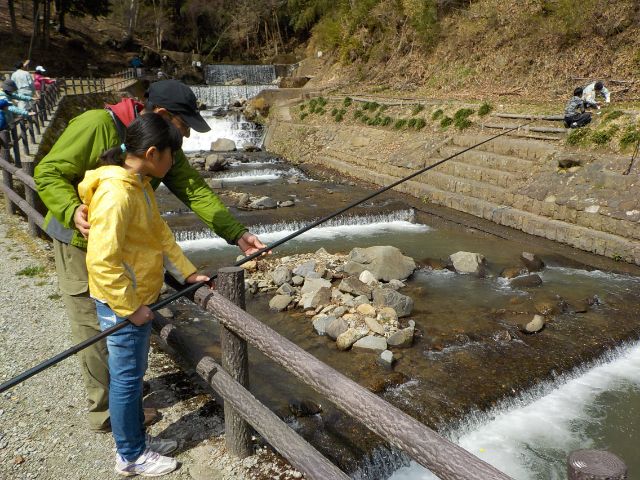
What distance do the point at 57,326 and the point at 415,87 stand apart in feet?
64.4

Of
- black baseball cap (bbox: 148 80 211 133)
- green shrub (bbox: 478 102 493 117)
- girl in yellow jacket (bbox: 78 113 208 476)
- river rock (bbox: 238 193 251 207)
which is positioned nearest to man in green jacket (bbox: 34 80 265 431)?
black baseball cap (bbox: 148 80 211 133)

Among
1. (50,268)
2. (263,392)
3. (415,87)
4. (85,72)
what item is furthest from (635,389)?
(85,72)

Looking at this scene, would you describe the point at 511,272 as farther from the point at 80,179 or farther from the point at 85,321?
the point at 80,179

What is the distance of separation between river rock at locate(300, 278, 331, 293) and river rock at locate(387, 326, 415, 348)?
156 centimetres

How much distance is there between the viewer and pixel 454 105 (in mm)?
14984

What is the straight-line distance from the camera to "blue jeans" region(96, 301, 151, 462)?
93.7 inches

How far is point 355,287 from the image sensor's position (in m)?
6.80

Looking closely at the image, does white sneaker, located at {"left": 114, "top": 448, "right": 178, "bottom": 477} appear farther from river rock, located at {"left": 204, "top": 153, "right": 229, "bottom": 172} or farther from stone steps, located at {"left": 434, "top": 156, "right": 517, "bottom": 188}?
river rock, located at {"left": 204, "top": 153, "right": 229, "bottom": 172}

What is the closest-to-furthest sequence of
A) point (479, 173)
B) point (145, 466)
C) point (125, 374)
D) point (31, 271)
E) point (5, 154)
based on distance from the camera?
point (125, 374) → point (145, 466) → point (31, 271) → point (5, 154) → point (479, 173)

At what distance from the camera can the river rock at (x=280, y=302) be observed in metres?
6.59

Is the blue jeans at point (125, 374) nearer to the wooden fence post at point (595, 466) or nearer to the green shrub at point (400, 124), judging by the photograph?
the wooden fence post at point (595, 466)

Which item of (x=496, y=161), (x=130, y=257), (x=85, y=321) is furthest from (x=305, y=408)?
Result: (x=496, y=161)

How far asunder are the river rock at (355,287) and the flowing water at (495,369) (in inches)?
29.0

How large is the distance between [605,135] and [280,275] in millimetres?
7656
